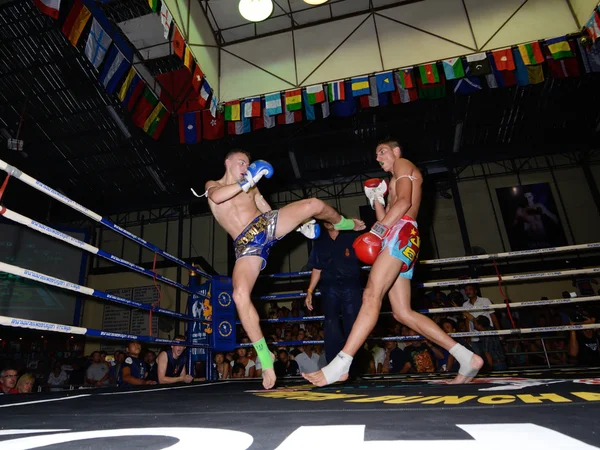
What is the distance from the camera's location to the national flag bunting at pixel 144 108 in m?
5.66

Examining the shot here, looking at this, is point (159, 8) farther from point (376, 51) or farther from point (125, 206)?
point (125, 206)

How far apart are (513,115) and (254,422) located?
10317mm

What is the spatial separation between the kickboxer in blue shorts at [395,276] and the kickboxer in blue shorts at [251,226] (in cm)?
35

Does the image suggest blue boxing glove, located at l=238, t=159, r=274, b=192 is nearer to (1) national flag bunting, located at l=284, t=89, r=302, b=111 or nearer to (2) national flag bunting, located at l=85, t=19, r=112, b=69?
(2) national flag bunting, located at l=85, t=19, r=112, b=69

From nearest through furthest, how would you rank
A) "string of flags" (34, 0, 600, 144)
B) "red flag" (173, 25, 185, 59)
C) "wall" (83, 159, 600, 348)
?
"red flag" (173, 25, 185, 59), "string of flags" (34, 0, 600, 144), "wall" (83, 159, 600, 348)

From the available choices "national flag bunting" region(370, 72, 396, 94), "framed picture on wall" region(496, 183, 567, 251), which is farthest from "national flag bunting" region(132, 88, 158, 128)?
"framed picture on wall" region(496, 183, 567, 251)

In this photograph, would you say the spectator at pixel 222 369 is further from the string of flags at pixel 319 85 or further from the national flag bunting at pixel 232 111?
the national flag bunting at pixel 232 111

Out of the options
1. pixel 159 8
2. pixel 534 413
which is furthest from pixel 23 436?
pixel 159 8

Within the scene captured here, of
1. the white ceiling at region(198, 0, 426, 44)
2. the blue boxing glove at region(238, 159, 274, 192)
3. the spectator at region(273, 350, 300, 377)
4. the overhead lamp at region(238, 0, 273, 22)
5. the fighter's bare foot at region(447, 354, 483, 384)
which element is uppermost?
the white ceiling at region(198, 0, 426, 44)

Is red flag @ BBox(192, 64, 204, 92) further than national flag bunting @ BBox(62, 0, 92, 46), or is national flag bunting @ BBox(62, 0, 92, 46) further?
red flag @ BBox(192, 64, 204, 92)

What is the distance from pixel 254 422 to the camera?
3.01 feet

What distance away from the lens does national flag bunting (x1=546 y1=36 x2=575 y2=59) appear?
5059 mm

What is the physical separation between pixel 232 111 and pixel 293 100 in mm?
1030

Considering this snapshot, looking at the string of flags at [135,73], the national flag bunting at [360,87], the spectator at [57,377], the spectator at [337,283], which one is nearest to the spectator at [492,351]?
the spectator at [337,283]
